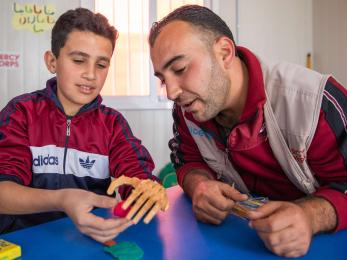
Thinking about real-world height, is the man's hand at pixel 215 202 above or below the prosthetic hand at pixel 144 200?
below

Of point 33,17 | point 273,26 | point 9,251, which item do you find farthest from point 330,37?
point 9,251

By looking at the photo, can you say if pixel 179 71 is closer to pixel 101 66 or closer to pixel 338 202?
pixel 101 66

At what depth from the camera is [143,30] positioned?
2.32 metres

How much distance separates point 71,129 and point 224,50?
0.54 meters

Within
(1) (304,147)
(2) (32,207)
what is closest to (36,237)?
(2) (32,207)

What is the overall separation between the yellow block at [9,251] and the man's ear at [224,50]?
27.2 inches

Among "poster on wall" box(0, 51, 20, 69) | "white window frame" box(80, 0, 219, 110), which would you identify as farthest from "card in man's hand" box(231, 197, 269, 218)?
"poster on wall" box(0, 51, 20, 69)

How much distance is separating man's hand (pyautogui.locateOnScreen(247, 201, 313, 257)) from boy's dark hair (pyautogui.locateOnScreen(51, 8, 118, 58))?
795 mm

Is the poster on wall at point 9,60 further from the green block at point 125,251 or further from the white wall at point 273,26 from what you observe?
the green block at point 125,251

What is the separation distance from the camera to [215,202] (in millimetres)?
812

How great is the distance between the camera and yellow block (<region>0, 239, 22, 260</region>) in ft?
2.03

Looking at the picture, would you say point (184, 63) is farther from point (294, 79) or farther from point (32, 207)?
point (32, 207)

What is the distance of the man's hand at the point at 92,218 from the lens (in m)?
0.69

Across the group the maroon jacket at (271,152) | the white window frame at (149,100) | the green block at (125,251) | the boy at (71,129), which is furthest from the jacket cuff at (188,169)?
the white window frame at (149,100)
